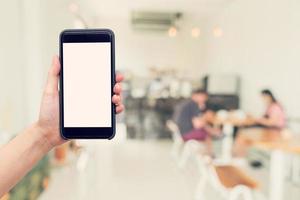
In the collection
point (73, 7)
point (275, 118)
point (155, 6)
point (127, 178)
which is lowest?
point (127, 178)

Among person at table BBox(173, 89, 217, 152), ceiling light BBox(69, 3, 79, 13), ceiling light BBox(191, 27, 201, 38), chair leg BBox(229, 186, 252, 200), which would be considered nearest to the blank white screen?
chair leg BBox(229, 186, 252, 200)

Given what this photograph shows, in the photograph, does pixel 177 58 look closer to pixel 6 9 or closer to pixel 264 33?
pixel 264 33

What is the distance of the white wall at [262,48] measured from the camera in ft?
14.2

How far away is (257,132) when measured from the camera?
10.9ft

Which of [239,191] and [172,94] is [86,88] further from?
[172,94]

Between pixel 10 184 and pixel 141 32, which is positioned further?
pixel 141 32

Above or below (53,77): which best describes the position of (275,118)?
below

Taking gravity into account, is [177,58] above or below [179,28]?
below

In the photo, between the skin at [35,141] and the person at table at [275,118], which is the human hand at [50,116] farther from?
the person at table at [275,118]

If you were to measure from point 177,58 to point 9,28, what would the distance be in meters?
5.84

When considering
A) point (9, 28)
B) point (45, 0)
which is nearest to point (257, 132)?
point (9, 28)

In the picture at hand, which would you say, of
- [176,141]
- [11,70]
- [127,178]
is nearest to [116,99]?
[11,70]

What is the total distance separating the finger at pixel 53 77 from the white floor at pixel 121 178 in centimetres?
274

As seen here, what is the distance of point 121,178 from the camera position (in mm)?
4086
